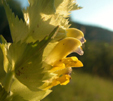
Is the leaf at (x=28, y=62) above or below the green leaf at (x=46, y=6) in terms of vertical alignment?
below

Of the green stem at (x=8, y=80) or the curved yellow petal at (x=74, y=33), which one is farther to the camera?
the curved yellow petal at (x=74, y=33)

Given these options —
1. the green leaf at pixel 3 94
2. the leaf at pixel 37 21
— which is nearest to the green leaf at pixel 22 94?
the green leaf at pixel 3 94

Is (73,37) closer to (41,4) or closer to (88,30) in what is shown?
(41,4)

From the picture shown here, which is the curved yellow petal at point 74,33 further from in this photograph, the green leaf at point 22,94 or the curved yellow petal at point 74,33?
the green leaf at point 22,94

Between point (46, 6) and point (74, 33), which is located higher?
point (46, 6)

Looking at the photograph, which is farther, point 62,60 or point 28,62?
point 62,60

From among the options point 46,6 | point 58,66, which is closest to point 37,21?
point 46,6

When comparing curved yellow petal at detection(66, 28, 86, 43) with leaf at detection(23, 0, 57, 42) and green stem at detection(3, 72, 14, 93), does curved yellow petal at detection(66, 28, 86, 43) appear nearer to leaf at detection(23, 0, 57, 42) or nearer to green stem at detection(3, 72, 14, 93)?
leaf at detection(23, 0, 57, 42)

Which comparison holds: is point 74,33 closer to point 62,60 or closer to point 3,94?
point 62,60

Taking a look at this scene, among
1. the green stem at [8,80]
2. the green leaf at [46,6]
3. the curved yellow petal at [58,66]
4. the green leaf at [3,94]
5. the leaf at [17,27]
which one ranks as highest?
the green leaf at [46,6]
